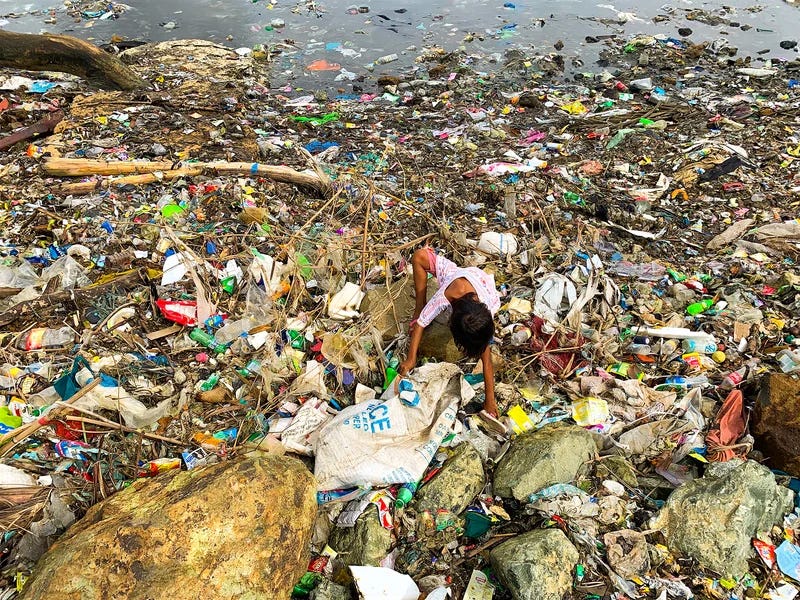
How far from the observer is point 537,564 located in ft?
5.93

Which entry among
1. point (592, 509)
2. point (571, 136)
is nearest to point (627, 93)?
point (571, 136)

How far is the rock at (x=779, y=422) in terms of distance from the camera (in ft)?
7.49

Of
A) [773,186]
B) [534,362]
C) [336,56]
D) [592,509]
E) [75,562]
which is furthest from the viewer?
[336,56]

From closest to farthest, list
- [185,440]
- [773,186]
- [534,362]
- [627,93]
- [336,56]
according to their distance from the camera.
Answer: [185,440]
[534,362]
[773,186]
[627,93]
[336,56]

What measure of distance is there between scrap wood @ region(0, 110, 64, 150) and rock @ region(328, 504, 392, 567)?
4.34 meters

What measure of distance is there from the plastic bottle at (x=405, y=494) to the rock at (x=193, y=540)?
0.35 meters

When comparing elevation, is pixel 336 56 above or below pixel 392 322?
above

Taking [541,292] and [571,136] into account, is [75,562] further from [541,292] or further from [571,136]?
[571,136]

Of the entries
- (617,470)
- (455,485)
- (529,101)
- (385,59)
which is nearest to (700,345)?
(617,470)

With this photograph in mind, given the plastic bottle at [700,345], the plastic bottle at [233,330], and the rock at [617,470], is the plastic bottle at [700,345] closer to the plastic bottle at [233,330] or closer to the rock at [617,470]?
the rock at [617,470]

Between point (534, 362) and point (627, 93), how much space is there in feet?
14.9

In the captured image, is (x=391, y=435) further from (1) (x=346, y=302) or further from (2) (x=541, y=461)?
(1) (x=346, y=302)

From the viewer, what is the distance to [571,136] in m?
5.27

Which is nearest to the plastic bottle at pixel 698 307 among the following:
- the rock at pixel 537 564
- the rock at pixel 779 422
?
the rock at pixel 779 422
